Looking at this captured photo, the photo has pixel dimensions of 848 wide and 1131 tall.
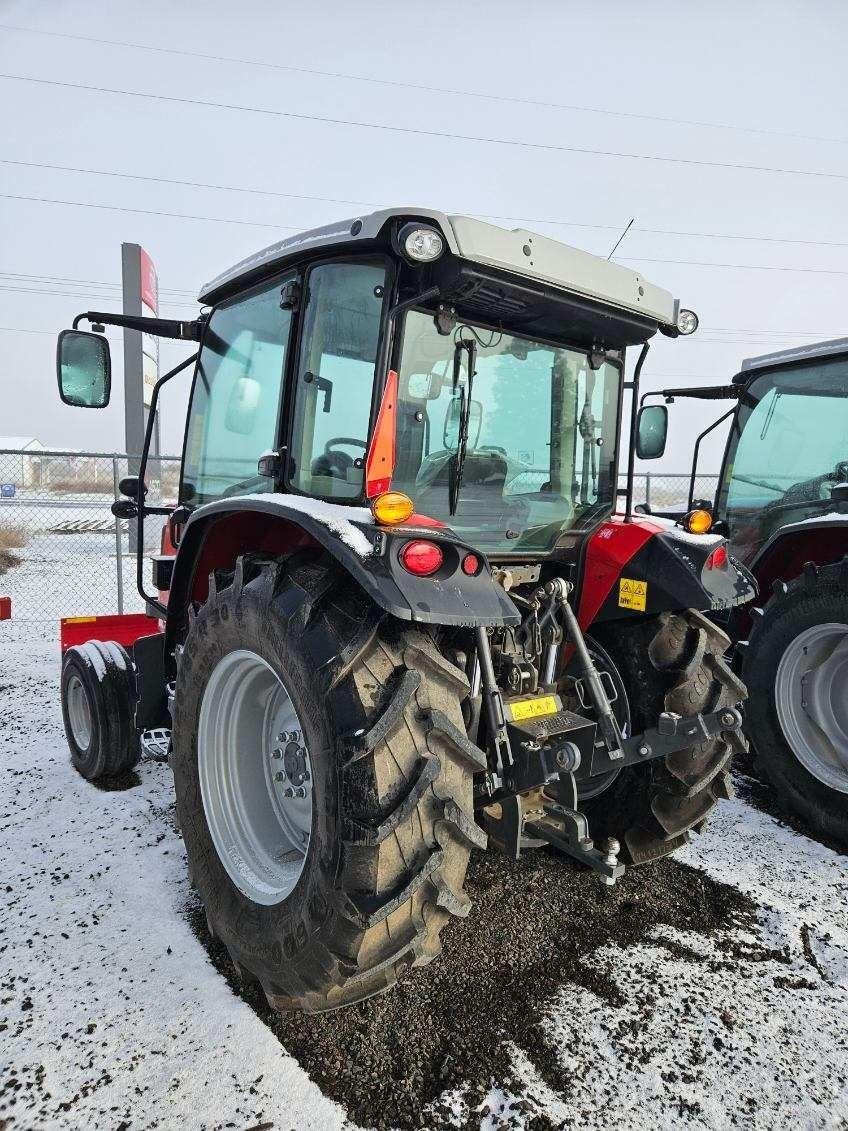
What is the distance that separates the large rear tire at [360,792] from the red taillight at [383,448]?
0.87ft

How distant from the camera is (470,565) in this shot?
6.32 ft

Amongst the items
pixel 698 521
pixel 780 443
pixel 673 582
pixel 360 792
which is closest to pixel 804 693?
pixel 698 521

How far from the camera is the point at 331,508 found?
6.72ft

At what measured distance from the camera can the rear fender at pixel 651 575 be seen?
2.54 meters

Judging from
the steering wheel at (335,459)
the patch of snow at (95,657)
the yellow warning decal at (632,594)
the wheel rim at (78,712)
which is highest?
the steering wheel at (335,459)

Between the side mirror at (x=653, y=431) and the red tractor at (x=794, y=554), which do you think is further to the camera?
the side mirror at (x=653, y=431)

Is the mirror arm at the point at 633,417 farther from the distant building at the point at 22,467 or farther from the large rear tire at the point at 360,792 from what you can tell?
the distant building at the point at 22,467

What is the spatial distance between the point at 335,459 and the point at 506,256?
32.4 inches

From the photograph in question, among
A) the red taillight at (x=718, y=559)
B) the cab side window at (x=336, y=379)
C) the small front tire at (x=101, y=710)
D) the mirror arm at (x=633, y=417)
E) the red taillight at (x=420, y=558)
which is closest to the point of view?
the red taillight at (x=420, y=558)

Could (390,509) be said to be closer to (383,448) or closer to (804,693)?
(383,448)

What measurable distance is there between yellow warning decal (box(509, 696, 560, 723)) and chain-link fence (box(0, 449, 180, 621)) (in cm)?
332

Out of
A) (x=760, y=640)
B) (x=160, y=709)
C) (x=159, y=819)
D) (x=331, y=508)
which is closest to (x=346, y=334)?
(x=331, y=508)

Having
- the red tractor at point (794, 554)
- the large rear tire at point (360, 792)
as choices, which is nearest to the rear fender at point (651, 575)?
the red tractor at point (794, 554)

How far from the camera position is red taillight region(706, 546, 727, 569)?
8.64ft
